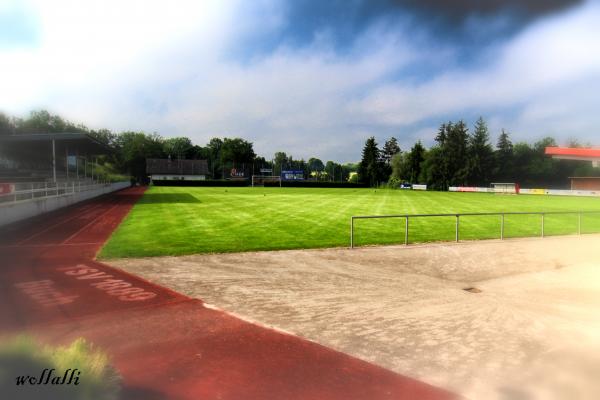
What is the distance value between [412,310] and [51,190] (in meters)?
26.0

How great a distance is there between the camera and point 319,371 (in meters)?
4.31

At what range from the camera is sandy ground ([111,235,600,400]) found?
441 cm

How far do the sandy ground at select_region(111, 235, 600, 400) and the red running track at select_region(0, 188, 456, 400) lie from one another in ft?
1.31

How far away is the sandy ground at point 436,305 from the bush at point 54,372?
8.15ft

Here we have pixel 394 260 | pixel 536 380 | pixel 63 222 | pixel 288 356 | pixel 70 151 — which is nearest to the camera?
pixel 536 380

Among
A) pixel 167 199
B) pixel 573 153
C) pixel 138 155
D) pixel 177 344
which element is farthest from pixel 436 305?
pixel 138 155

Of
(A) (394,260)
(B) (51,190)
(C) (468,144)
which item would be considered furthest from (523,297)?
(C) (468,144)

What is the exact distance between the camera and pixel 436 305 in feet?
22.8

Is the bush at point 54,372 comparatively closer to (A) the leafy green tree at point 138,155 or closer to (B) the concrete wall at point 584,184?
(B) the concrete wall at point 584,184

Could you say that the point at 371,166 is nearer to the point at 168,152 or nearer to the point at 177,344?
the point at 168,152

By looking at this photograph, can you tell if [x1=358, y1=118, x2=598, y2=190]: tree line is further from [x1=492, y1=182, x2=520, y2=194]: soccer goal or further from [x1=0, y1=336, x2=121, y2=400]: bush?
[x1=0, y1=336, x2=121, y2=400]: bush

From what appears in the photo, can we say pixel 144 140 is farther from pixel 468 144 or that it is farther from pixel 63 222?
pixel 63 222

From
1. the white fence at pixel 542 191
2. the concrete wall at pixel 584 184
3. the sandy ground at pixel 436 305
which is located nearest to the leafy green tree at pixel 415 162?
the white fence at pixel 542 191

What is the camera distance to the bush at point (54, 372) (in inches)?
125
